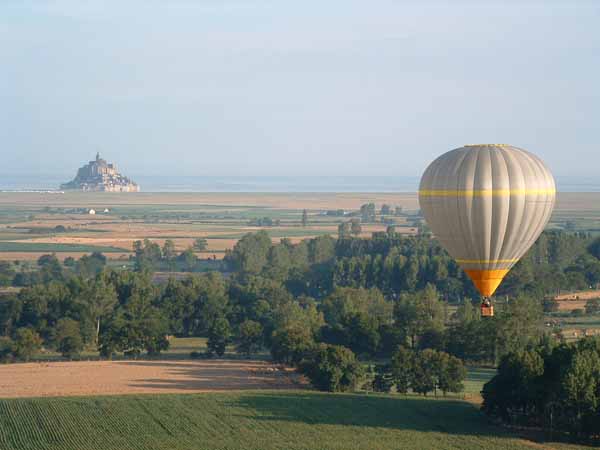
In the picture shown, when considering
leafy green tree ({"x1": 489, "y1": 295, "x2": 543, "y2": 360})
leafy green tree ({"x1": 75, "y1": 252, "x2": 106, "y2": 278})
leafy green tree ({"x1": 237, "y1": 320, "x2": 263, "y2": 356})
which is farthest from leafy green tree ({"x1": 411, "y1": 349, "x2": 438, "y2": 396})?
leafy green tree ({"x1": 75, "y1": 252, "x2": 106, "y2": 278})

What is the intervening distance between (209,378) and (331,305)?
1519cm

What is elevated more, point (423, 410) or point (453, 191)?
point (453, 191)

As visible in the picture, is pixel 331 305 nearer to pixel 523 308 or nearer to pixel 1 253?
pixel 523 308

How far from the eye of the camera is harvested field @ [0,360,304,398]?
41156 mm

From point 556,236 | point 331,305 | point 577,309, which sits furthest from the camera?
point 556,236

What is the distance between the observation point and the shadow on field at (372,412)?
35031mm

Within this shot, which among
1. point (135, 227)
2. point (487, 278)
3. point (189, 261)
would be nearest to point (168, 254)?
point (189, 261)

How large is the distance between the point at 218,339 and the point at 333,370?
10.7m

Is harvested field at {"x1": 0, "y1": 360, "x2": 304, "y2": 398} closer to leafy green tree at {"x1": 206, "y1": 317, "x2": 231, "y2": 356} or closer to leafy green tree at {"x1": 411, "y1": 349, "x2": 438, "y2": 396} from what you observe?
leafy green tree at {"x1": 206, "y1": 317, "x2": 231, "y2": 356}

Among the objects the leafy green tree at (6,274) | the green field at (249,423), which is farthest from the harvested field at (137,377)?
the leafy green tree at (6,274)

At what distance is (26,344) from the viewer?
49.6 m

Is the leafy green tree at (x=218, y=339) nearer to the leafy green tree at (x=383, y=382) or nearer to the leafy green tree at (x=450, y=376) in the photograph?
the leafy green tree at (x=383, y=382)

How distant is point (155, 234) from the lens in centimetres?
12456

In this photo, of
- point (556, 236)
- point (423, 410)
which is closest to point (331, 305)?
point (423, 410)
